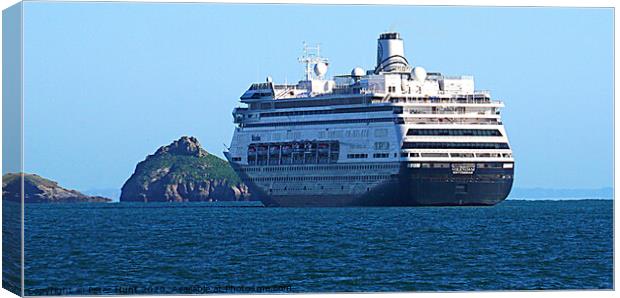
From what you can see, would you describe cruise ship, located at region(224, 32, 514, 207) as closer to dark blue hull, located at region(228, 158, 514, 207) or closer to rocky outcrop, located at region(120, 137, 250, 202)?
dark blue hull, located at region(228, 158, 514, 207)

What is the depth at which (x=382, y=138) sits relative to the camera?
68.2m

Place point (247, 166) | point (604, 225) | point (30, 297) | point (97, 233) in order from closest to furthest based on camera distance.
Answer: point (30, 297) < point (97, 233) < point (604, 225) < point (247, 166)

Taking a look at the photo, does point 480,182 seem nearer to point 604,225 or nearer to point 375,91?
point 375,91

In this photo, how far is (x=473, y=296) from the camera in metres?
29.1

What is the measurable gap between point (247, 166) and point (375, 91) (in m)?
8.99

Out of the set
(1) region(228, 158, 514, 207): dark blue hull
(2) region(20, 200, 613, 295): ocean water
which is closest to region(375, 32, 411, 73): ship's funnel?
(1) region(228, 158, 514, 207): dark blue hull

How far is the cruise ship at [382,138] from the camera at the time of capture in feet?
220

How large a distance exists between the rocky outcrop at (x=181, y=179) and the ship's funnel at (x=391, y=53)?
40402mm

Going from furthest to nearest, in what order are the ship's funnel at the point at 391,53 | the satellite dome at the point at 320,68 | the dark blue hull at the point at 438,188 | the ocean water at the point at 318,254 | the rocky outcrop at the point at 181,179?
the rocky outcrop at the point at 181,179 < the ship's funnel at the point at 391,53 < the satellite dome at the point at 320,68 < the dark blue hull at the point at 438,188 < the ocean water at the point at 318,254

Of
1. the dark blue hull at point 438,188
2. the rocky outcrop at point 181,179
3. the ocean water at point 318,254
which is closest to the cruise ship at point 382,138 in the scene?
the dark blue hull at point 438,188

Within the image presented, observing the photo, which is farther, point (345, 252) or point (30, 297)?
point (345, 252)

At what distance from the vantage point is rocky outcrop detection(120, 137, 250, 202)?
375ft

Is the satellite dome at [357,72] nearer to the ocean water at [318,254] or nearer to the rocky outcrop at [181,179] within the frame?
the ocean water at [318,254]

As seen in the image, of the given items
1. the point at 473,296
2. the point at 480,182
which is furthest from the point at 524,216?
the point at 473,296
